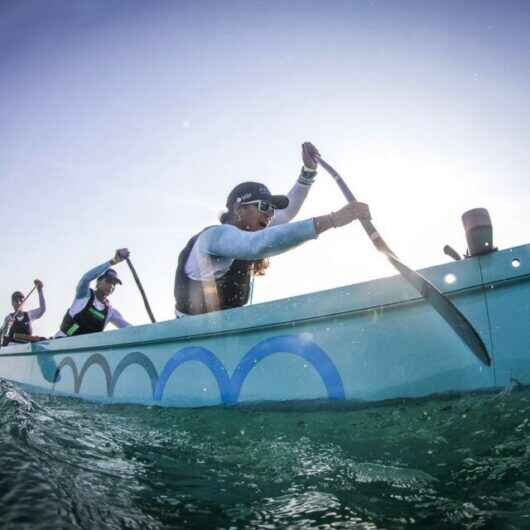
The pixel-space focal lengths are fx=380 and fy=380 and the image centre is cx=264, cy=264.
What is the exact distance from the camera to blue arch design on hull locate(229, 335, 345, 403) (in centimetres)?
241

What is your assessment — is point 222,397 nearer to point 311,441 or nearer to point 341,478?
point 311,441

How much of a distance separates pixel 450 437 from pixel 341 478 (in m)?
0.57

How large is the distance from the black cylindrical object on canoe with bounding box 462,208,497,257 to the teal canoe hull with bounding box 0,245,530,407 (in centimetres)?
5

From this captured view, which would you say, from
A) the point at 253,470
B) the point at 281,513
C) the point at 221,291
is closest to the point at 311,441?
the point at 253,470

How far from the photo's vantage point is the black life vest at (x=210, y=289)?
3723 millimetres

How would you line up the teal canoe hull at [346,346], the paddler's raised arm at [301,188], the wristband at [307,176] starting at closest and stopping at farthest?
the teal canoe hull at [346,346] < the paddler's raised arm at [301,188] < the wristband at [307,176]

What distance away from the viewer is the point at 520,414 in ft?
5.18

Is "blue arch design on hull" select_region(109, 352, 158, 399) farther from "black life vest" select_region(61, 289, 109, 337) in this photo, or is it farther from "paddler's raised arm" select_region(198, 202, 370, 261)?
"black life vest" select_region(61, 289, 109, 337)

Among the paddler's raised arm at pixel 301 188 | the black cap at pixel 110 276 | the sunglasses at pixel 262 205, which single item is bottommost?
the black cap at pixel 110 276

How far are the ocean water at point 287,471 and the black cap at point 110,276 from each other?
16.1ft

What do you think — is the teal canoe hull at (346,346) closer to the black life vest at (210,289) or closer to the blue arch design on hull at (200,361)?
the blue arch design on hull at (200,361)

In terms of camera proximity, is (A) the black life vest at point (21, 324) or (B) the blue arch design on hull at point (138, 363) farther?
(A) the black life vest at point (21, 324)

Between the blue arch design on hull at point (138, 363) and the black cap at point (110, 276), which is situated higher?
the black cap at point (110, 276)

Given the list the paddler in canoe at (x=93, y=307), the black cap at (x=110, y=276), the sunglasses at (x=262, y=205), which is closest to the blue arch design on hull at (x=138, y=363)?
the sunglasses at (x=262, y=205)
